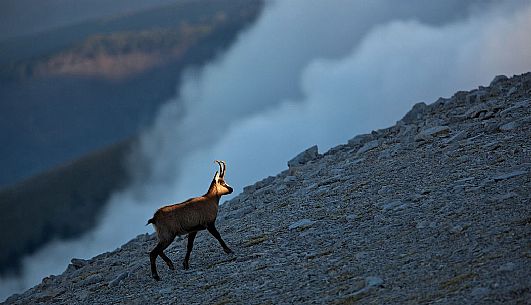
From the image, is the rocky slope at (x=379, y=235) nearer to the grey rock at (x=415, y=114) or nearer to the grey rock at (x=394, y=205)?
the grey rock at (x=394, y=205)

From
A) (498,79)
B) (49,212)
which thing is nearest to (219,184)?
(498,79)

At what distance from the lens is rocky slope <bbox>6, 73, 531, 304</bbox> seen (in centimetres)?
1278

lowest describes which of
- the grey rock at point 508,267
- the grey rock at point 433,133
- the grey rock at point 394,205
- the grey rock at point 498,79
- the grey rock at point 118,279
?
the grey rock at point 508,267

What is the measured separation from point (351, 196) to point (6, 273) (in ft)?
440

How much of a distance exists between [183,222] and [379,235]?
13.8 ft

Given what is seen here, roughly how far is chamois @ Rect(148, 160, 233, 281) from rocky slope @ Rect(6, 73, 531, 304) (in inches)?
16.3

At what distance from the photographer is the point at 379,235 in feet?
50.4

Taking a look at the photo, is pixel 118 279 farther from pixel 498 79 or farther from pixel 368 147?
pixel 498 79

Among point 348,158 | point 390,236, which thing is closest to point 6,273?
point 348,158

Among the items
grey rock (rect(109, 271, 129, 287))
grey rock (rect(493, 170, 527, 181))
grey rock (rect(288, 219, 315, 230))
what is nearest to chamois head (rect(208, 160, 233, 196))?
grey rock (rect(288, 219, 315, 230))

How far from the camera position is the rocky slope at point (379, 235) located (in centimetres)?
1278

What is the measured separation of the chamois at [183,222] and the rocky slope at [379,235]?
415mm

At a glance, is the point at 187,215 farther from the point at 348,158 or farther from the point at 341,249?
the point at 348,158

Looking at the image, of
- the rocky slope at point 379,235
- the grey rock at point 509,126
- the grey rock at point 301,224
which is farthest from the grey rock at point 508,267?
the grey rock at point 509,126
